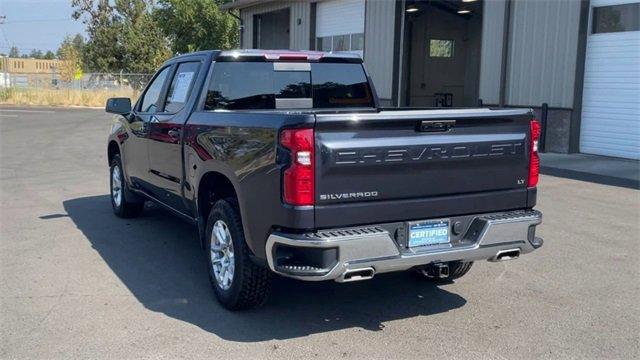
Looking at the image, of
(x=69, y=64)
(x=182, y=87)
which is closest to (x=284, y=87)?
(x=182, y=87)

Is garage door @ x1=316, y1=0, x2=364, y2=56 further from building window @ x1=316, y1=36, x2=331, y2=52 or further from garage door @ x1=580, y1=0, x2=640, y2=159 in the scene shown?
garage door @ x1=580, y1=0, x2=640, y2=159

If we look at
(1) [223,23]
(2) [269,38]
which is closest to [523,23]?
(2) [269,38]

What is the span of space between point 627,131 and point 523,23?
12.1 ft

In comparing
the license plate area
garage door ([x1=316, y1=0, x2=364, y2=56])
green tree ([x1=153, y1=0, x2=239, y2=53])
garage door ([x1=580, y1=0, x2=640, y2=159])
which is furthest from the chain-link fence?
the license plate area

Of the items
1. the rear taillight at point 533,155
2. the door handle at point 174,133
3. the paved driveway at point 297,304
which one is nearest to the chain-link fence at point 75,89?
the paved driveway at point 297,304

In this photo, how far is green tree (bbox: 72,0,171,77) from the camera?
49.5 metres

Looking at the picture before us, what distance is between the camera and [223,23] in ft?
167

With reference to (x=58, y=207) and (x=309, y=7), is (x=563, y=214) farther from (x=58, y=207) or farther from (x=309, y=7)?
(x=309, y=7)

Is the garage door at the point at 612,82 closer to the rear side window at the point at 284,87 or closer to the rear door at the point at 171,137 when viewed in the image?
the rear side window at the point at 284,87

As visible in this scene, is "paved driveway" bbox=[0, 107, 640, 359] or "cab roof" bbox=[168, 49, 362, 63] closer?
"paved driveway" bbox=[0, 107, 640, 359]

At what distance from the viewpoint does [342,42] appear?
2358 centimetres

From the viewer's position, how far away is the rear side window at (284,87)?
5886mm

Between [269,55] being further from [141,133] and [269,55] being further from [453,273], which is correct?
[453,273]

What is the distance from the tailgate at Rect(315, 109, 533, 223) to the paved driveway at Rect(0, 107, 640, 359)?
3.08 feet
